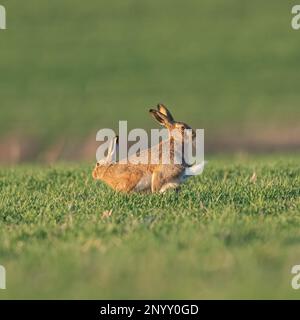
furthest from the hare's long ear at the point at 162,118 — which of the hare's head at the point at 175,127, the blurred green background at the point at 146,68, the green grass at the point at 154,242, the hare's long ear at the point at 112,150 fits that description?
the blurred green background at the point at 146,68

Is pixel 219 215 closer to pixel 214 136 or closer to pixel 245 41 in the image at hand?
pixel 214 136

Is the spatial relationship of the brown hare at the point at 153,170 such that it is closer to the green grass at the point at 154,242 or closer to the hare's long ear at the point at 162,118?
the hare's long ear at the point at 162,118

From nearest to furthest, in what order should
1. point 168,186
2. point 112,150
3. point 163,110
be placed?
point 168,186
point 112,150
point 163,110

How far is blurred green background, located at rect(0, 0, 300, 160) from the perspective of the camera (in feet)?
98.6

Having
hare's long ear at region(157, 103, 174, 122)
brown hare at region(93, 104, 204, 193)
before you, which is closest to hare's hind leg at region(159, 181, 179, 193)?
brown hare at region(93, 104, 204, 193)

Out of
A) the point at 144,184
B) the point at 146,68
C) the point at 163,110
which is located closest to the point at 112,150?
the point at 144,184

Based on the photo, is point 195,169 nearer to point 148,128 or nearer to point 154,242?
point 154,242

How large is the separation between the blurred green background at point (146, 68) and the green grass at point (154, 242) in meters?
16.8

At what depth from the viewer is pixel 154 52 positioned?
36.2 metres

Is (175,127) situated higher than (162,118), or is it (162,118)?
(162,118)

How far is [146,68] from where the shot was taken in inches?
1389

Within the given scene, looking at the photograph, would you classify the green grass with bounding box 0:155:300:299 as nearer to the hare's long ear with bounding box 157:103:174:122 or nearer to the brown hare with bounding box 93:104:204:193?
the brown hare with bounding box 93:104:204:193

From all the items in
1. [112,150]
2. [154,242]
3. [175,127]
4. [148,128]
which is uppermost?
[148,128]

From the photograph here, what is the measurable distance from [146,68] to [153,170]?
2536 cm
